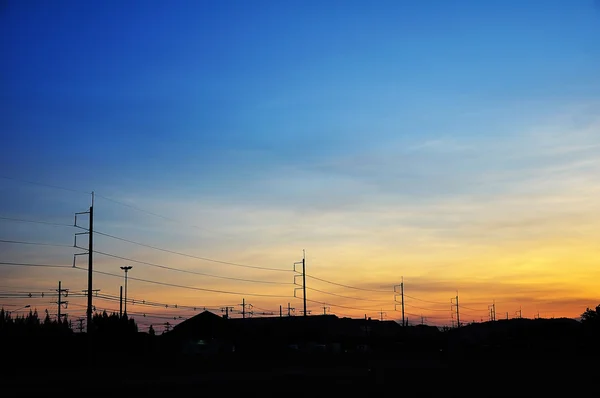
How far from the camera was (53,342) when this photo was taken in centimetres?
7481

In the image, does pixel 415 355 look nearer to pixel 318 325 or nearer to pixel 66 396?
pixel 318 325

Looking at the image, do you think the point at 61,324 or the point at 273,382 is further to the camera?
the point at 61,324

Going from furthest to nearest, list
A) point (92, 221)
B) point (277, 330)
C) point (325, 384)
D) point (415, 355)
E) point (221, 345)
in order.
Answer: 1. point (277, 330)
2. point (221, 345)
3. point (415, 355)
4. point (92, 221)
5. point (325, 384)

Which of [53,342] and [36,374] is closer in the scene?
[36,374]

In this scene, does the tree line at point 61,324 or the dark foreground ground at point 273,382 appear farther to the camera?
the tree line at point 61,324

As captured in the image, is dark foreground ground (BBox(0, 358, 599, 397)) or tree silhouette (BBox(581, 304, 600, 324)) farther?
tree silhouette (BBox(581, 304, 600, 324))

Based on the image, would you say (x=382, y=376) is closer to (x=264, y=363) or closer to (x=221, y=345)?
(x=264, y=363)

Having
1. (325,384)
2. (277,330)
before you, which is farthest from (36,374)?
(277,330)

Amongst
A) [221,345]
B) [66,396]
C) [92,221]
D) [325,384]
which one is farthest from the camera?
[221,345]

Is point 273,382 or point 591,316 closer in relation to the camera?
point 273,382

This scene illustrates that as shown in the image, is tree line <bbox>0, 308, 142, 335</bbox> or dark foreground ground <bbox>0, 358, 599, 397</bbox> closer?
dark foreground ground <bbox>0, 358, 599, 397</bbox>

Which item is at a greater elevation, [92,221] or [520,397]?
[92,221]

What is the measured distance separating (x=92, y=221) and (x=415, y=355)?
5841 centimetres

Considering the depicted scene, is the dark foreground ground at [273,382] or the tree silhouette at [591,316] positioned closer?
the dark foreground ground at [273,382]
